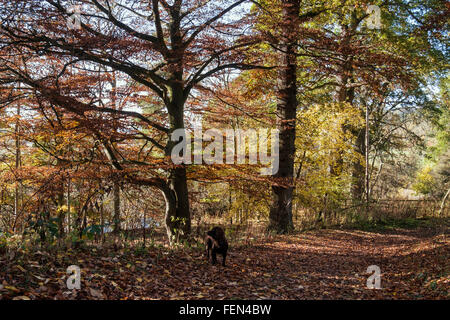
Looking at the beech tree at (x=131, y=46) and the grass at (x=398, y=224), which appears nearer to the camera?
the beech tree at (x=131, y=46)

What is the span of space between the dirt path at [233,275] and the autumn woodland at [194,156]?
0.11ft

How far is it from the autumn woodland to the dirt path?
3 cm

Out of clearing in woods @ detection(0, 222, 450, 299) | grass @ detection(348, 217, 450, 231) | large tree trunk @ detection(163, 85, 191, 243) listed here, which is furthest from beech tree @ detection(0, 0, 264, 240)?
grass @ detection(348, 217, 450, 231)

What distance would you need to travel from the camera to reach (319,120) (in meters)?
12.0

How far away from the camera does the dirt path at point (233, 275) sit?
12.5 feet

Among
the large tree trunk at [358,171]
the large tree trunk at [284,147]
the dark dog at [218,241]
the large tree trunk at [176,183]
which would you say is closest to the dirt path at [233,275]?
the dark dog at [218,241]

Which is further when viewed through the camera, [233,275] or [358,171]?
[358,171]

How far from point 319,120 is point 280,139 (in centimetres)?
243

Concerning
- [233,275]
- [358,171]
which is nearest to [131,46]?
[233,275]

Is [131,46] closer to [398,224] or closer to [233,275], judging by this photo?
[233,275]

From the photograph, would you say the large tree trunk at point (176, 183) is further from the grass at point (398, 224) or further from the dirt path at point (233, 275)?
the grass at point (398, 224)

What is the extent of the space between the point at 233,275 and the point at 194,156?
4.78 meters

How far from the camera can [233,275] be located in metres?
5.28
